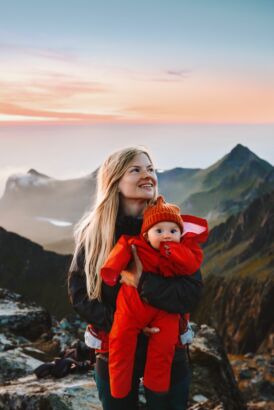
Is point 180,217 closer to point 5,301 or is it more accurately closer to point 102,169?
point 102,169

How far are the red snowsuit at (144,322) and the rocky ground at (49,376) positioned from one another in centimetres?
304

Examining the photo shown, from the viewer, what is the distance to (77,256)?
6.45 m

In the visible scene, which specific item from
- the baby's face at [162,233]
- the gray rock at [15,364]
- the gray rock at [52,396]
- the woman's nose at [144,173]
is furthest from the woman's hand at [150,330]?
the gray rock at [15,364]

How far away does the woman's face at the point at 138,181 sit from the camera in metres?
6.32

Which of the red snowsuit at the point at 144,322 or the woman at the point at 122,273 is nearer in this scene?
the red snowsuit at the point at 144,322

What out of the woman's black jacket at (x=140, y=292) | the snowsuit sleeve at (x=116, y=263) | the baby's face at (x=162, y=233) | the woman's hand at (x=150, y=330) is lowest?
the woman's hand at (x=150, y=330)

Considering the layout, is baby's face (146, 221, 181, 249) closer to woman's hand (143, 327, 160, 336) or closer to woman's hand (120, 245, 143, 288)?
woman's hand (120, 245, 143, 288)

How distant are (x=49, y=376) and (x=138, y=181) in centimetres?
554

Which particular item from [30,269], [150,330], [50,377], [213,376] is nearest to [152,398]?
[150,330]

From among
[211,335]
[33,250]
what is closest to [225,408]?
[211,335]

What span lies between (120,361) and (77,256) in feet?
5.11

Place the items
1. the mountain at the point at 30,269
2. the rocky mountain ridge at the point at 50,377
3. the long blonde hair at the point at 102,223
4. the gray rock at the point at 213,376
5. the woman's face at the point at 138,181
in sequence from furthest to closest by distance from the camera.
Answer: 1. the mountain at the point at 30,269
2. the gray rock at the point at 213,376
3. the rocky mountain ridge at the point at 50,377
4. the woman's face at the point at 138,181
5. the long blonde hair at the point at 102,223

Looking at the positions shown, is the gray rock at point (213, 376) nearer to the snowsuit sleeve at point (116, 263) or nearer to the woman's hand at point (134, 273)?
the woman's hand at point (134, 273)

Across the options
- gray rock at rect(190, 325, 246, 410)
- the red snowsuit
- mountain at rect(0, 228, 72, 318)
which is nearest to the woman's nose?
the red snowsuit
